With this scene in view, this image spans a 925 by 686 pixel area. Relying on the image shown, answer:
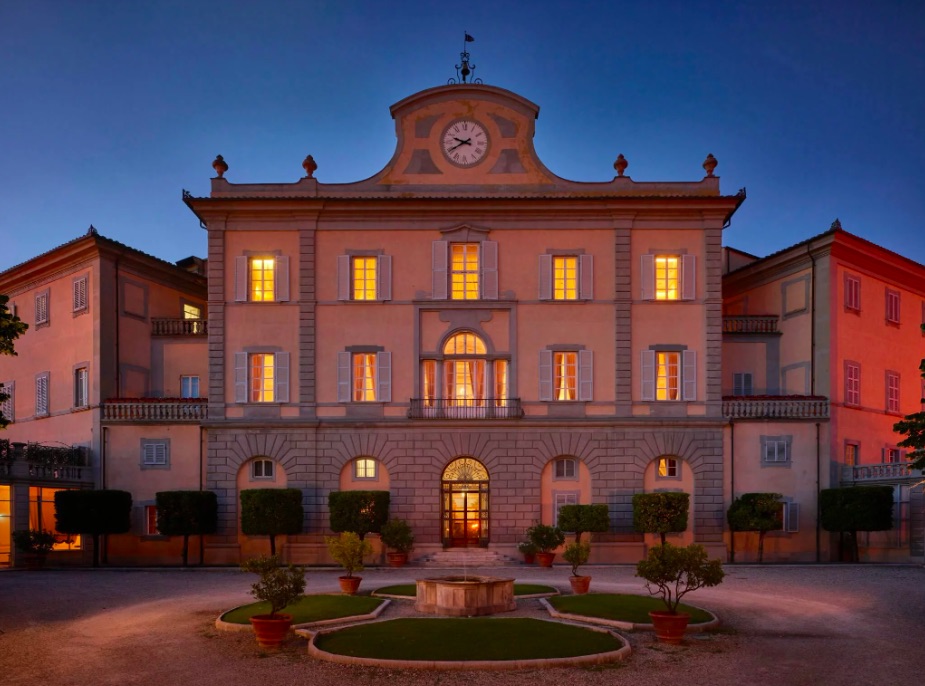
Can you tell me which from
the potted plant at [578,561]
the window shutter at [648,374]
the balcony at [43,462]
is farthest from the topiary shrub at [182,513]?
the window shutter at [648,374]

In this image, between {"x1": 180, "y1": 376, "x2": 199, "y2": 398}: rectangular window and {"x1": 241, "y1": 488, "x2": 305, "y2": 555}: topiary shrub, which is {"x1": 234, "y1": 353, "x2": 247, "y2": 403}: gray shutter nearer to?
{"x1": 241, "y1": 488, "x2": 305, "y2": 555}: topiary shrub

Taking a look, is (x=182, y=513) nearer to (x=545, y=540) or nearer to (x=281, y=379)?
(x=281, y=379)

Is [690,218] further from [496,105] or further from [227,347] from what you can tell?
[227,347]

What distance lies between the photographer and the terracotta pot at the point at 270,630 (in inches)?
593

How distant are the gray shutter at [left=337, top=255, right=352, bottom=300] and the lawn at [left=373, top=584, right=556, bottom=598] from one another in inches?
531

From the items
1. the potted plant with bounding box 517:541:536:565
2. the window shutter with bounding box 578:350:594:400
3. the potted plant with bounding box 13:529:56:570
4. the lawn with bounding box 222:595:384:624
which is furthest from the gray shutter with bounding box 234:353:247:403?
the lawn with bounding box 222:595:384:624

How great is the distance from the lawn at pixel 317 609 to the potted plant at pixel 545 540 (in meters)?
9.72

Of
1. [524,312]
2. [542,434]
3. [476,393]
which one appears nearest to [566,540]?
[542,434]

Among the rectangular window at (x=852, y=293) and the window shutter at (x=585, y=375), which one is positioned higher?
the rectangular window at (x=852, y=293)

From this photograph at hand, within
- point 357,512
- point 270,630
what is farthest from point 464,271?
point 270,630

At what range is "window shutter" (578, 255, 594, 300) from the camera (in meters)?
33.2

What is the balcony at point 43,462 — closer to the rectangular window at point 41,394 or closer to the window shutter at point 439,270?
the rectangular window at point 41,394

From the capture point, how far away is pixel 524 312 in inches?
1307

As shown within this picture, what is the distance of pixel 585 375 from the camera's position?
33.0 m
